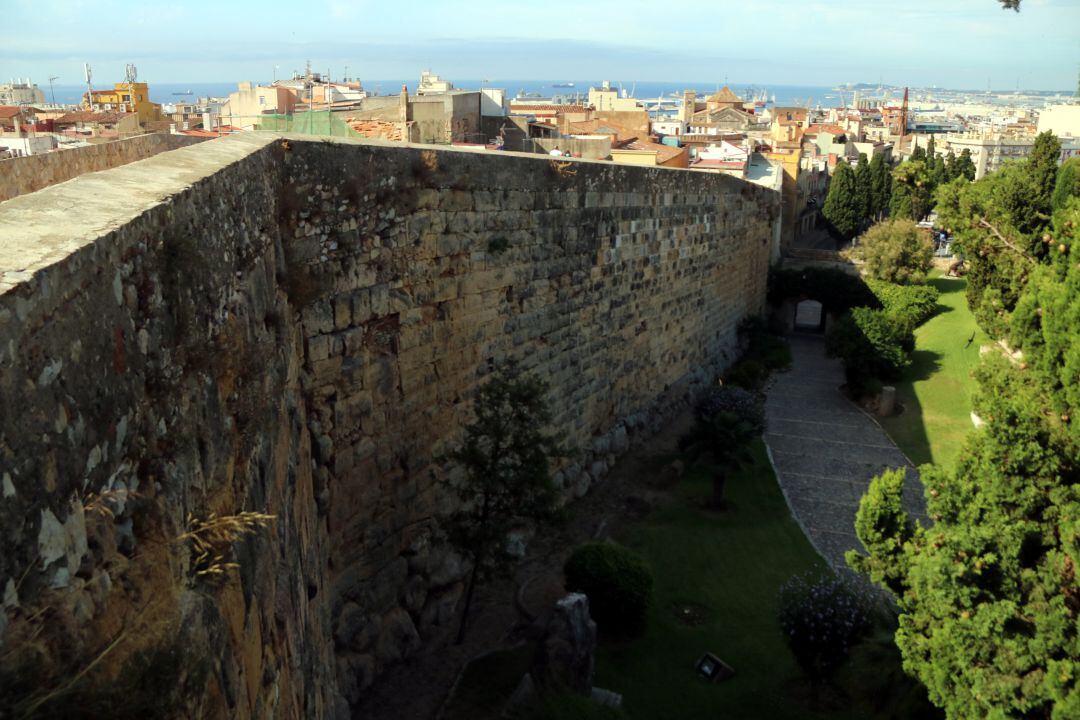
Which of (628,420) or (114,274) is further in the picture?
(628,420)

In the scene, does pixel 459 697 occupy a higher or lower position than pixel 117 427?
lower

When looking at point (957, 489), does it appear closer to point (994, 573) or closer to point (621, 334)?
point (994, 573)

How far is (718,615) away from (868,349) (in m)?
11.3

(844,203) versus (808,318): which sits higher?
(844,203)

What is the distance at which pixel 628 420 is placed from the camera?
15047mm

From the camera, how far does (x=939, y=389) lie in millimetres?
19953

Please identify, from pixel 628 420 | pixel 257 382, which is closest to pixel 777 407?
pixel 628 420

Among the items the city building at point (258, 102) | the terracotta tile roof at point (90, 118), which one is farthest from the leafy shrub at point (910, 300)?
the terracotta tile roof at point (90, 118)

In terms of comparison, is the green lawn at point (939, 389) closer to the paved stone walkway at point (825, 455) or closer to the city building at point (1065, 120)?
the paved stone walkway at point (825, 455)

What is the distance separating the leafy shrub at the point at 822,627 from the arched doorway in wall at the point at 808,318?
20.5m

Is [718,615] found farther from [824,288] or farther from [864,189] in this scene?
[864,189]

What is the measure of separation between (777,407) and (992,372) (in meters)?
10.6

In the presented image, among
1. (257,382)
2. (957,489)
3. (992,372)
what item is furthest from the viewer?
(992,372)

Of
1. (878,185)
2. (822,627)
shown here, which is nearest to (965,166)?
(878,185)
